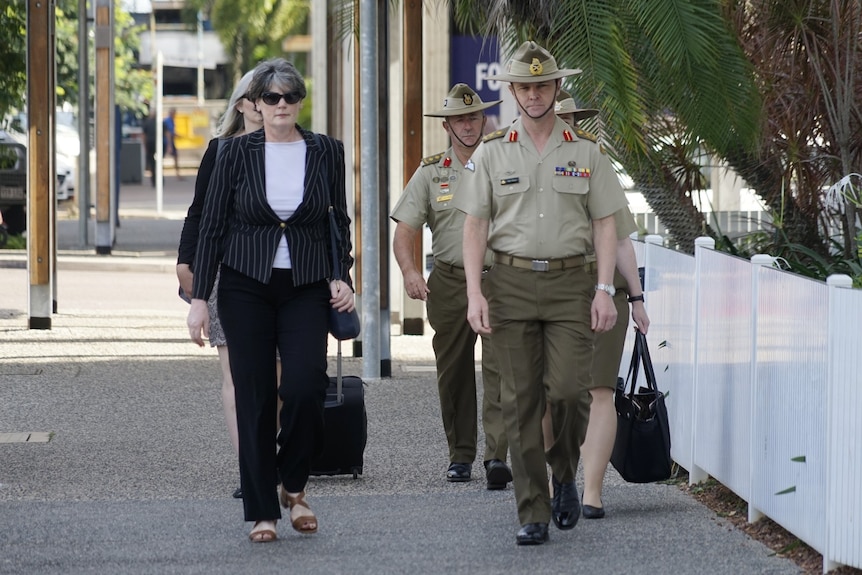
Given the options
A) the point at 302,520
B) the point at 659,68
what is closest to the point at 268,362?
the point at 302,520

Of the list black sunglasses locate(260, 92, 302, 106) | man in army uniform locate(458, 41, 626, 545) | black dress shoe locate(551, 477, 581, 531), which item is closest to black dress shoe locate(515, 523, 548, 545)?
man in army uniform locate(458, 41, 626, 545)

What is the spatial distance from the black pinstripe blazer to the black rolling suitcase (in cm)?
130

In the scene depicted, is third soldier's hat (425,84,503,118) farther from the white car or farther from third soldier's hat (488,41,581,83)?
the white car

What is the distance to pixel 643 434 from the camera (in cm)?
666

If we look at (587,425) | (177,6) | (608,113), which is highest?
(177,6)

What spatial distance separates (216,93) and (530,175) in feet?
227

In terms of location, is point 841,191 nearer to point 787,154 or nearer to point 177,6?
point 787,154

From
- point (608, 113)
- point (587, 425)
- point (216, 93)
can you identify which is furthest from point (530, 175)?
point (216, 93)

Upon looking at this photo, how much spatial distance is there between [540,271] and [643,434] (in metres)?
0.97

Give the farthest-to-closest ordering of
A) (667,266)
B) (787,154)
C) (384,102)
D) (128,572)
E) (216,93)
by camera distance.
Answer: (216,93), (384,102), (787,154), (667,266), (128,572)

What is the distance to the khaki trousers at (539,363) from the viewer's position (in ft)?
20.0

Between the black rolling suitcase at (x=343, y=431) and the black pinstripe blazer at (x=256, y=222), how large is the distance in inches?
51.1

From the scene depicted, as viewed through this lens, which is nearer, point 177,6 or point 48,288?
point 48,288

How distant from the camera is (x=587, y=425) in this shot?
6.42m
